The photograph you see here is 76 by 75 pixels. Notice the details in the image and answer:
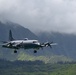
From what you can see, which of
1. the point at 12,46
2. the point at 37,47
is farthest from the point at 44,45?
the point at 12,46

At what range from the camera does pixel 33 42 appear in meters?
176

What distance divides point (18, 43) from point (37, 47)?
10394mm

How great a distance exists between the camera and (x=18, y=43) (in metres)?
178

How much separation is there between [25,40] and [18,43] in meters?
4.54

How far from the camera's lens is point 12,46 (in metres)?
178

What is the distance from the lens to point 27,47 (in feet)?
569

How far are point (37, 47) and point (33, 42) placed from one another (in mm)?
3480

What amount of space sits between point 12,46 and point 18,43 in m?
3.52

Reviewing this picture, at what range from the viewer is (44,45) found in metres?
178

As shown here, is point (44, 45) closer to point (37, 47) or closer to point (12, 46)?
point (37, 47)

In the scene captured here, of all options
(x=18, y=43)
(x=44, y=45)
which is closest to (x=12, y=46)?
(x=18, y=43)

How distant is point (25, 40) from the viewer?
180 metres

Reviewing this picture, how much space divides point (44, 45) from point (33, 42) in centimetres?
643

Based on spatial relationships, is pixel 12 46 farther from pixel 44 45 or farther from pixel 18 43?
pixel 44 45
